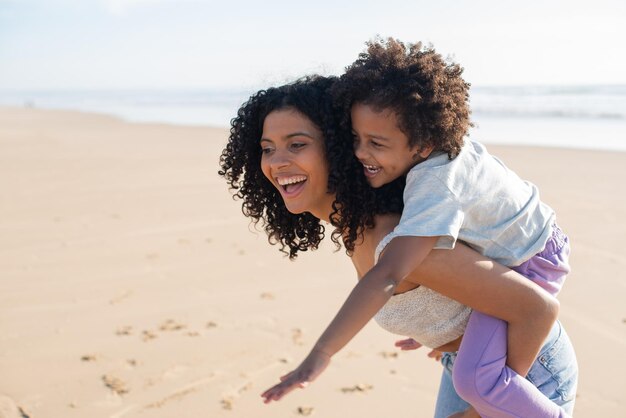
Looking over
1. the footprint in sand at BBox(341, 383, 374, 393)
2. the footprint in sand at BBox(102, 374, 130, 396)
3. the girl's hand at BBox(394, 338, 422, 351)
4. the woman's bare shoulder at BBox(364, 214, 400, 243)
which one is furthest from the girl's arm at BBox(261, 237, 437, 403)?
the footprint in sand at BBox(102, 374, 130, 396)

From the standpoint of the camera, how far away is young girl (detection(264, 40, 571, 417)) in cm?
202

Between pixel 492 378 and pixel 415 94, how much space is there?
0.91 m

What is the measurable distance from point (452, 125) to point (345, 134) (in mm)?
363

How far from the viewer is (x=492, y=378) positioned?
209 cm

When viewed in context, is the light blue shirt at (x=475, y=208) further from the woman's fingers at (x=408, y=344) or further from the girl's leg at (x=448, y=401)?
the woman's fingers at (x=408, y=344)

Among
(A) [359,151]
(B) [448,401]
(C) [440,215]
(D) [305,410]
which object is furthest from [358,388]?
(C) [440,215]

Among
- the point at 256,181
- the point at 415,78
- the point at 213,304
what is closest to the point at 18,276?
the point at 213,304

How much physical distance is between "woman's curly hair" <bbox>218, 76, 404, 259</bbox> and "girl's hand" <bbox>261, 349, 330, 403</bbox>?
0.46 meters

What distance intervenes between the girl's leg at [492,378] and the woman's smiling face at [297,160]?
26.6 inches

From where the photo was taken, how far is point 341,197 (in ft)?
7.54

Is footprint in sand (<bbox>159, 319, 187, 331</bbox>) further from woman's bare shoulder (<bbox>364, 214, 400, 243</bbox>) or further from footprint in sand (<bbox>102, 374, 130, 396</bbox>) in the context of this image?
woman's bare shoulder (<bbox>364, 214, 400, 243</bbox>)

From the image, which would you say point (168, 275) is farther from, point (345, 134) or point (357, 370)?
point (345, 134)

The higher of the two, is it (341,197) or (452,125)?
(452,125)

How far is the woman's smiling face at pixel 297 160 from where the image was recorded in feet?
7.70
